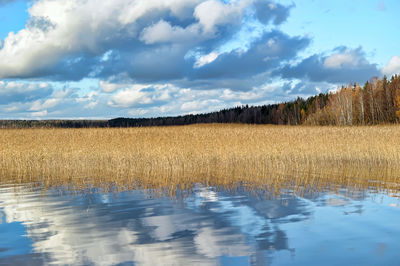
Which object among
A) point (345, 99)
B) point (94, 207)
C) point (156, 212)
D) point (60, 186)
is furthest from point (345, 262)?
point (345, 99)

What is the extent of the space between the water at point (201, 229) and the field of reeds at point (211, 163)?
70.5 inches

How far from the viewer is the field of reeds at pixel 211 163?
11.4 meters

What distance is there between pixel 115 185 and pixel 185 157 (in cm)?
541

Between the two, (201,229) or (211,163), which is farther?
(211,163)

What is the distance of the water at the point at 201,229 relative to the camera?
16.9 ft

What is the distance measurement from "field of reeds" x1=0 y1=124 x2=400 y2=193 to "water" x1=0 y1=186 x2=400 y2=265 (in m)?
1.79

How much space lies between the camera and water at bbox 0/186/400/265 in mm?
5141

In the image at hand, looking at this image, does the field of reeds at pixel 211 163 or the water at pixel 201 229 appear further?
the field of reeds at pixel 211 163

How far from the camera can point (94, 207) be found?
27.1 ft

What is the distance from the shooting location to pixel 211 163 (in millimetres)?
15430

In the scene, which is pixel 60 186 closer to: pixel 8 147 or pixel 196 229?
pixel 196 229

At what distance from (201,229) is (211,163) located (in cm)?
902

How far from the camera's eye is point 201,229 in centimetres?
643

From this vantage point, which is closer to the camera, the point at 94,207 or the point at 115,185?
the point at 94,207
